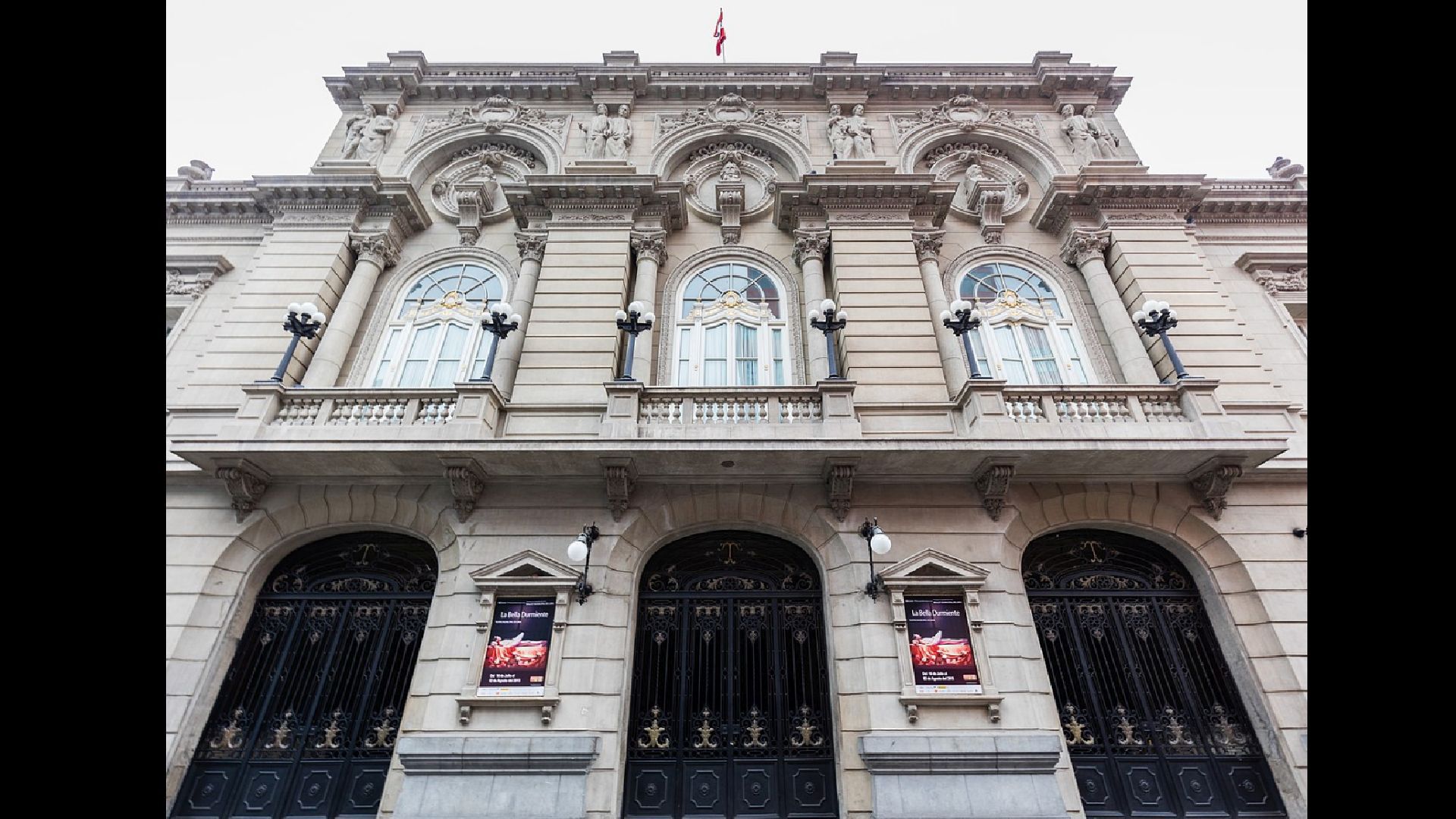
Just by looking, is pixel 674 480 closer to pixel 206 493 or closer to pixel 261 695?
pixel 261 695

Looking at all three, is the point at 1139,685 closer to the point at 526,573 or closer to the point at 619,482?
the point at 619,482

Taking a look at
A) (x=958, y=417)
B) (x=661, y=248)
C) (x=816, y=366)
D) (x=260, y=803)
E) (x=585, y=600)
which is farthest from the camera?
(x=661, y=248)

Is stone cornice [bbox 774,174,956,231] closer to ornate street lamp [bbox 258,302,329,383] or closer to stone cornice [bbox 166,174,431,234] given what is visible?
stone cornice [bbox 166,174,431,234]

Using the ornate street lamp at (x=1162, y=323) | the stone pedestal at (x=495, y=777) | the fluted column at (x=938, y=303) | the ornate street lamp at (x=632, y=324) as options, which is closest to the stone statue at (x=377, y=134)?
the ornate street lamp at (x=632, y=324)

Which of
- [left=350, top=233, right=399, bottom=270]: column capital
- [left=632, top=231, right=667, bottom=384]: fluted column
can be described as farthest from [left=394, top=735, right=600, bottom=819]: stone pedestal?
[left=350, top=233, right=399, bottom=270]: column capital

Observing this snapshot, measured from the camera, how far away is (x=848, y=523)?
11.3 m

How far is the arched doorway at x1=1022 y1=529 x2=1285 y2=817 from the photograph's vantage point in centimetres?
989

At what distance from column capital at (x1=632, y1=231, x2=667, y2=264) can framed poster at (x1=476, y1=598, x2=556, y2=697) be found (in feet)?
27.2

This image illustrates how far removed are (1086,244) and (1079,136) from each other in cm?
467

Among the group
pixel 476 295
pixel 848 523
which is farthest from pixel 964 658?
pixel 476 295

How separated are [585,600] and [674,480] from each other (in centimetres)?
252

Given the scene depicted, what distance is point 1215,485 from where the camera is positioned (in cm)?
1141
